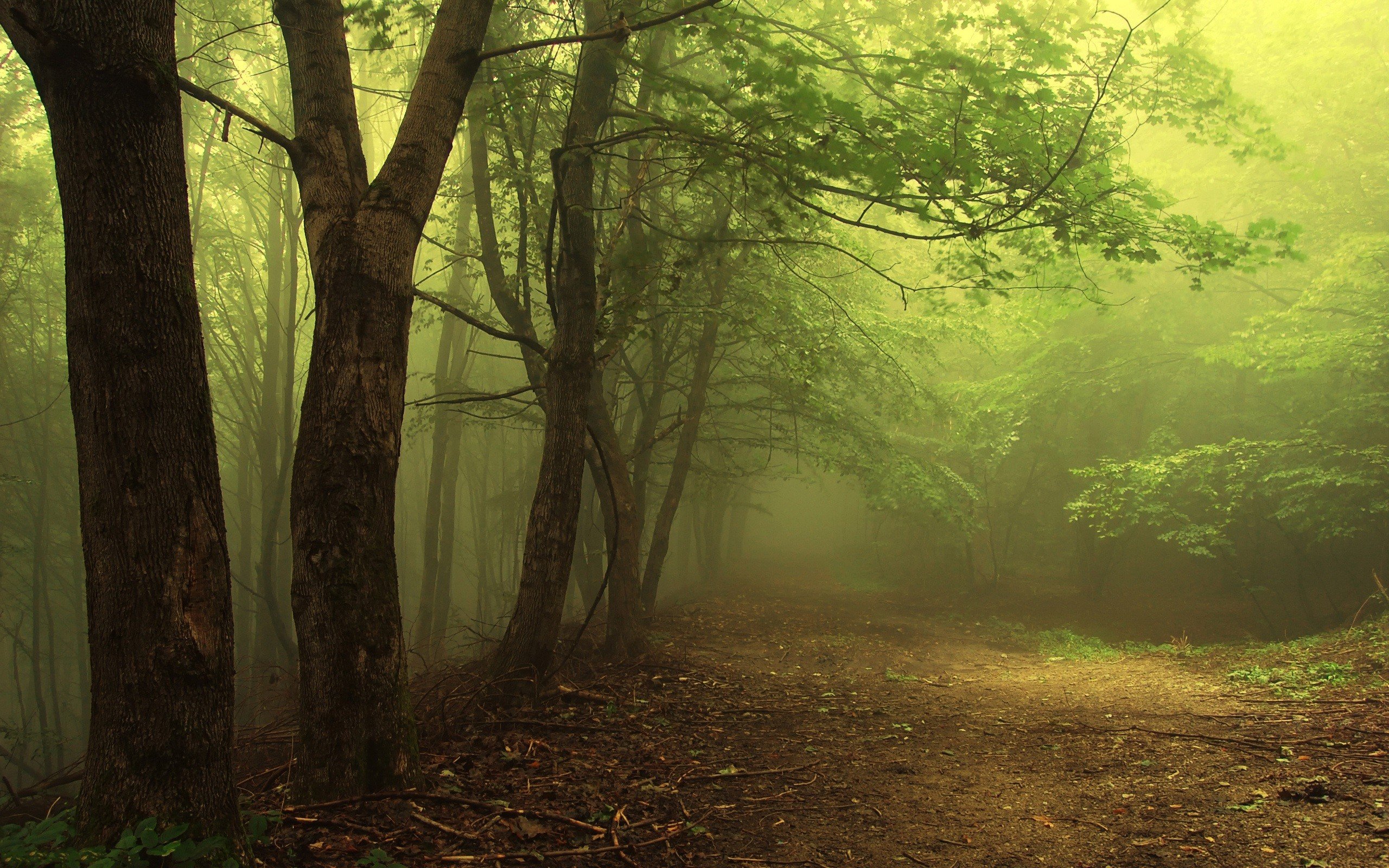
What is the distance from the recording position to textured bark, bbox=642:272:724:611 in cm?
1055

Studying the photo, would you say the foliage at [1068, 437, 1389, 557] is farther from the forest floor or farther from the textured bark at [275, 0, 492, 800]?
the textured bark at [275, 0, 492, 800]

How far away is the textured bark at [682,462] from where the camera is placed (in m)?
10.6

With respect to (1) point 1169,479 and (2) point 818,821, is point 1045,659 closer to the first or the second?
(1) point 1169,479

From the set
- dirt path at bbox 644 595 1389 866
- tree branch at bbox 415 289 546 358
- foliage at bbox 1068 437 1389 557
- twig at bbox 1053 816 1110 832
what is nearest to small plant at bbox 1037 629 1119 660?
foliage at bbox 1068 437 1389 557

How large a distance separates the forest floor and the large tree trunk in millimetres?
698

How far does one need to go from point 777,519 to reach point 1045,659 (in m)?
48.4

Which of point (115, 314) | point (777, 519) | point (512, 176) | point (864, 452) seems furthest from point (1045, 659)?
point (777, 519)

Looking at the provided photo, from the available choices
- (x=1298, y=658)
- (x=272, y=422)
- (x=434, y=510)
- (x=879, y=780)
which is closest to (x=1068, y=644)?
(x=1298, y=658)

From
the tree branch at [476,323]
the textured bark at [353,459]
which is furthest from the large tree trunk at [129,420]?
the tree branch at [476,323]

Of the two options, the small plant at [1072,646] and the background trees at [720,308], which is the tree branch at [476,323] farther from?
the small plant at [1072,646]

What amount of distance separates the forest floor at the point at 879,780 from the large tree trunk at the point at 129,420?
70cm

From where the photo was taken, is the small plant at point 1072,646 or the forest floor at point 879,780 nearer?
the forest floor at point 879,780

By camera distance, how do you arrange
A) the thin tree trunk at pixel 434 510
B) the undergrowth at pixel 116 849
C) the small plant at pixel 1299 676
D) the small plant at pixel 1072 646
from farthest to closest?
the thin tree trunk at pixel 434 510, the small plant at pixel 1072 646, the small plant at pixel 1299 676, the undergrowth at pixel 116 849

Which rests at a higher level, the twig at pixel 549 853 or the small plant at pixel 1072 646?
the twig at pixel 549 853
